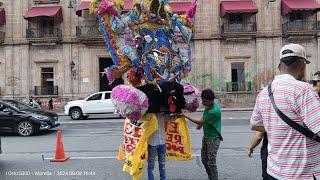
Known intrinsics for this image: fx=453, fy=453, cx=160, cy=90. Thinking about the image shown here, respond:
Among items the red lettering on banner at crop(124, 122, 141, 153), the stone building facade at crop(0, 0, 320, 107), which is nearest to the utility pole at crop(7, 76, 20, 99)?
the stone building facade at crop(0, 0, 320, 107)

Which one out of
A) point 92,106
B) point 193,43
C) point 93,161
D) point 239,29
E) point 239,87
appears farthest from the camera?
point 239,87

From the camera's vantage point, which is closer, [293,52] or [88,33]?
[293,52]

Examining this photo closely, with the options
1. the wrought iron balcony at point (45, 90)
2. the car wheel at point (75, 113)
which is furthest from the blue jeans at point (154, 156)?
the wrought iron balcony at point (45, 90)

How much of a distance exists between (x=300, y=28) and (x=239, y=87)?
6.15 m

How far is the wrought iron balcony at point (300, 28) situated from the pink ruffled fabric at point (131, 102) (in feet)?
92.8

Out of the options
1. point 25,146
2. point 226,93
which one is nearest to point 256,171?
point 25,146

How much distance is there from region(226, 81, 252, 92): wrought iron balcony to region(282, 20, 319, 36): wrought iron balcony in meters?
4.61

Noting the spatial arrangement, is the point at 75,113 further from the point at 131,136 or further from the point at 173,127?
the point at 131,136

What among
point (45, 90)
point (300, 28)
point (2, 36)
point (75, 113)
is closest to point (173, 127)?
point (75, 113)

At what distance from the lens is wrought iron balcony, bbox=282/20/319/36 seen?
3281cm

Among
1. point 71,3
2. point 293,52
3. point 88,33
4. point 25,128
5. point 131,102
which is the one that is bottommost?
point 25,128

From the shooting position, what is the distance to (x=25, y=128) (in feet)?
53.0

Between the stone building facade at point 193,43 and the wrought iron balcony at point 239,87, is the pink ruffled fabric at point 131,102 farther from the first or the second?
the wrought iron balcony at point 239,87

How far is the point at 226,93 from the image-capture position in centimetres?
3366
